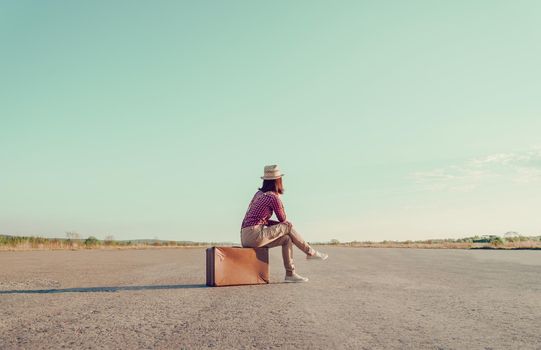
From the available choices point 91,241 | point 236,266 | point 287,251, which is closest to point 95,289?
point 236,266

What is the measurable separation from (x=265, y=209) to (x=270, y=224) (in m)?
0.32

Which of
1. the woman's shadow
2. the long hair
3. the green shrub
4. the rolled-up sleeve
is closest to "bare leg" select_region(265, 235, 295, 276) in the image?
the rolled-up sleeve

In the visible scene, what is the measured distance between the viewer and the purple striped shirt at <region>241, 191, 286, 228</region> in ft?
26.9

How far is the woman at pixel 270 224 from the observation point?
8195mm

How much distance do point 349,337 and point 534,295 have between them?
414 cm

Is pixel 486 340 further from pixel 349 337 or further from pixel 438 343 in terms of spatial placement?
pixel 349 337

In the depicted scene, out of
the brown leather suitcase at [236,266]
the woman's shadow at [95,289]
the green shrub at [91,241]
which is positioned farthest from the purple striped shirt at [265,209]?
the green shrub at [91,241]

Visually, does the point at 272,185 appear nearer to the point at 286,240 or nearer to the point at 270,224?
the point at 270,224

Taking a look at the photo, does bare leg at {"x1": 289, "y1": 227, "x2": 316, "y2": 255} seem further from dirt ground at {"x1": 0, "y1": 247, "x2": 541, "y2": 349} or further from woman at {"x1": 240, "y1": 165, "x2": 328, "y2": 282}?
dirt ground at {"x1": 0, "y1": 247, "x2": 541, "y2": 349}

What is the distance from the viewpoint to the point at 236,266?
25.9 feet

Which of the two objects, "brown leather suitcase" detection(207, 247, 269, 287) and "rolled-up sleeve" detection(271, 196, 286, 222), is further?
"rolled-up sleeve" detection(271, 196, 286, 222)

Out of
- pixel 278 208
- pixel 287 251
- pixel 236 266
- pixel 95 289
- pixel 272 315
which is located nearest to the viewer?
pixel 272 315

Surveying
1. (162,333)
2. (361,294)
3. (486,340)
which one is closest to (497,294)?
(361,294)

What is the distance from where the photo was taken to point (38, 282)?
8391mm
